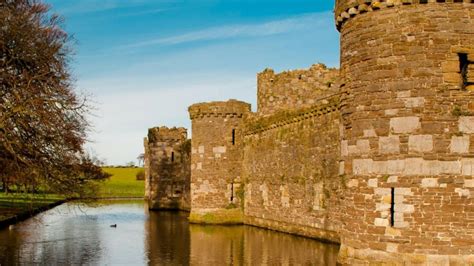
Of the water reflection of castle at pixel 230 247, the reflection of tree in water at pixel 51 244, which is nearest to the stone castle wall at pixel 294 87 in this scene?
the water reflection of castle at pixel 230 247

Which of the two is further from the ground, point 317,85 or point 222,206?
point 317,85

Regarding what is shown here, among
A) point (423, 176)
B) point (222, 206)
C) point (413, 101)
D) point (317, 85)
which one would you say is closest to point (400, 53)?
point (413, 101)

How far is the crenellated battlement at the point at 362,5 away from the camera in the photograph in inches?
438

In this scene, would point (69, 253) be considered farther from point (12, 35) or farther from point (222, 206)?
point (222, 206)

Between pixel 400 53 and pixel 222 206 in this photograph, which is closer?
pixel 400 53

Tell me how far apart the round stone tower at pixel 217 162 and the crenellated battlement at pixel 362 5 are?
1644cm

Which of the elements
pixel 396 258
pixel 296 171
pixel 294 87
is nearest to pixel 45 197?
pixel 296 171

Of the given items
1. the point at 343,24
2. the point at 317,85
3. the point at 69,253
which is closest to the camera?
the point at 343,24

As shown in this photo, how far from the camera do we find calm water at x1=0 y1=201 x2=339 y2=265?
56.9 feet

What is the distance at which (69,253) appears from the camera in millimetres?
18703

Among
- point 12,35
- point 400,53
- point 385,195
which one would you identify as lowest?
Result: point 385,195

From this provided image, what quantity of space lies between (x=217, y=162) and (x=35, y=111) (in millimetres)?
12475

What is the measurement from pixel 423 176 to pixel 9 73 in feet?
43.7

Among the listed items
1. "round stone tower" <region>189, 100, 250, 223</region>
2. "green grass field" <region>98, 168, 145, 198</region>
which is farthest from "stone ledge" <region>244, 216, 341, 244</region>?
"green grass field" <region>98, 168, 145, 198</region>
